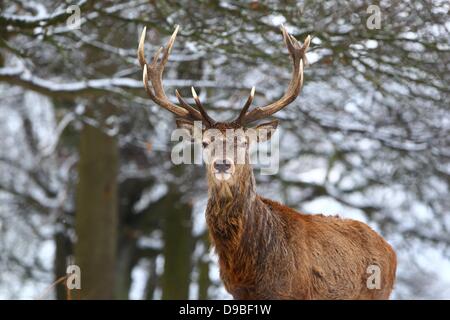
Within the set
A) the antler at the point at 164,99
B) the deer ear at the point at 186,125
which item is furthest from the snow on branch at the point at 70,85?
the deer ear at the point at 186,125

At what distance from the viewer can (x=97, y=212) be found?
47.6 feet

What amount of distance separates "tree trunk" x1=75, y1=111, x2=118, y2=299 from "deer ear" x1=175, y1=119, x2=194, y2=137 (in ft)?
23.7

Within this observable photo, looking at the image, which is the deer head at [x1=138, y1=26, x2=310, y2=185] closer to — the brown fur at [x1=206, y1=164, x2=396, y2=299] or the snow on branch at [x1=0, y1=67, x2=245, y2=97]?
the brown fur at [x1=206, y1=164, x2=396, y2=299]

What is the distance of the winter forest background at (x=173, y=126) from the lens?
30.1 ft

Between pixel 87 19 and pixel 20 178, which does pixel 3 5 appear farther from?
pixel 20 178

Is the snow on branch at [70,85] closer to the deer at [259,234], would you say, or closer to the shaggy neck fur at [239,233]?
the deer at [259,234]

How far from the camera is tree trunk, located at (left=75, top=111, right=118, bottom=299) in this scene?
558 inches

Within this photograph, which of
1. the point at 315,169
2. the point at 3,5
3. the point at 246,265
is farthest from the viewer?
the point at 315,169

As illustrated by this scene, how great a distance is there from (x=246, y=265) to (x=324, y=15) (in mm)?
3449

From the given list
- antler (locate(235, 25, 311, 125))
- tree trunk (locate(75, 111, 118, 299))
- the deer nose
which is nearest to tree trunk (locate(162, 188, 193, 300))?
tree trunk (locate(75, 111, 118, 299))

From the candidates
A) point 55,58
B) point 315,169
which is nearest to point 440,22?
point 55,58

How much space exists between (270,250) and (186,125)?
4.44ft

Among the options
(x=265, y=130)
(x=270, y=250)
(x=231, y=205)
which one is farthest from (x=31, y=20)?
(x=270, y=250)

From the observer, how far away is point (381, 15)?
866 centimetres
